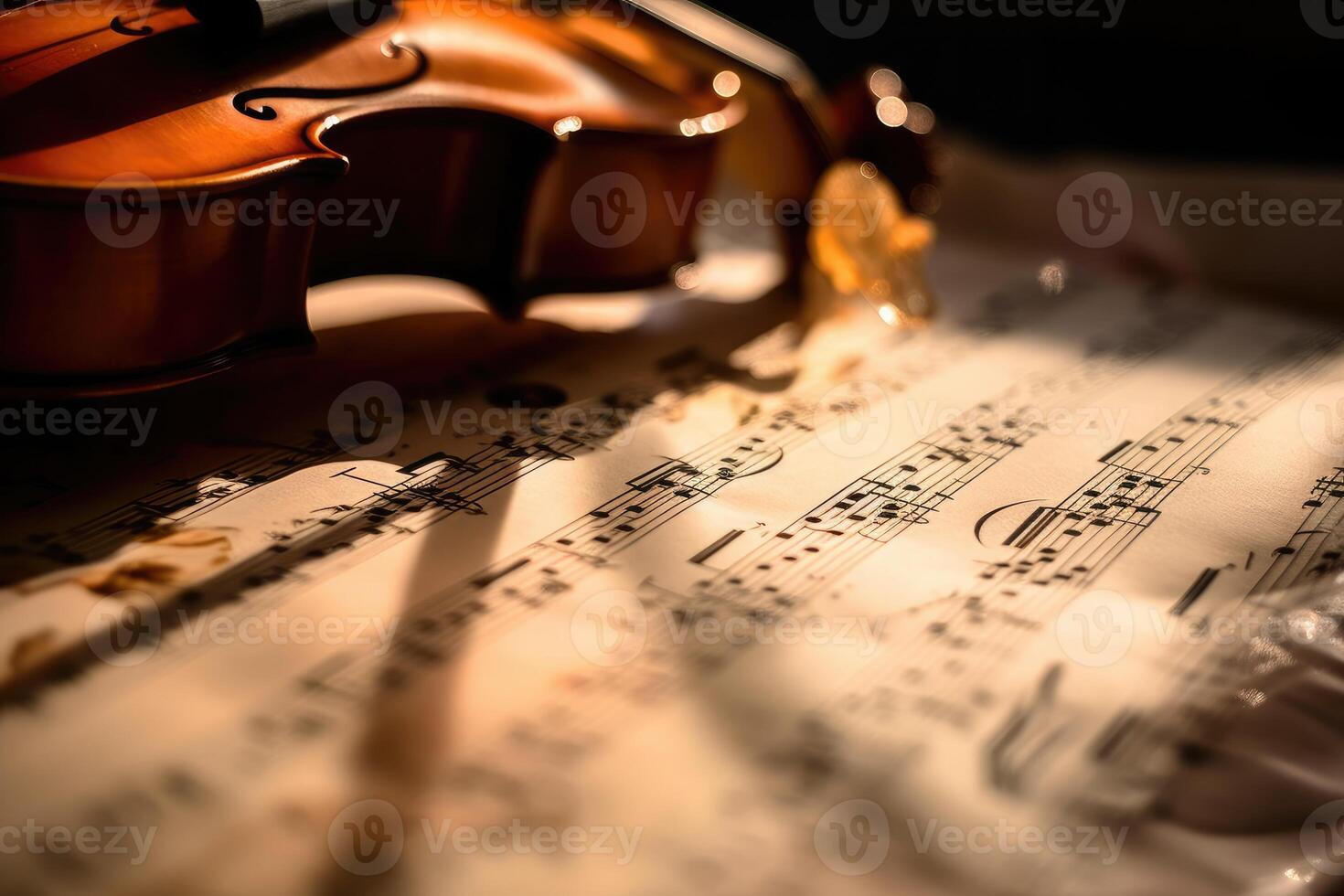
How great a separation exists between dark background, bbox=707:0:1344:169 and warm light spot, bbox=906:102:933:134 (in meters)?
0.79

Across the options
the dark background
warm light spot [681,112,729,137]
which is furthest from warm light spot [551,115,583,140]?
the dark background

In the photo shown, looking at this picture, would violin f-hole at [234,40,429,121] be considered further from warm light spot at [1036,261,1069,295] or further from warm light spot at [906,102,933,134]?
warm light spot at [1036,261,1069,295]

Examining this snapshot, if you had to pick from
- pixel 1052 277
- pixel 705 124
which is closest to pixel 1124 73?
pixel 1052 277

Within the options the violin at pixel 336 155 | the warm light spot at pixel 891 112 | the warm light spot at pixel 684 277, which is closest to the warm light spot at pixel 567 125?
the violin at pixel 336 155

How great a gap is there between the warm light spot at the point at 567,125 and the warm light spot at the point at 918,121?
0.50 meters

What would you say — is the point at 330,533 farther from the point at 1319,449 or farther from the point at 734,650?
the point at 1319,449

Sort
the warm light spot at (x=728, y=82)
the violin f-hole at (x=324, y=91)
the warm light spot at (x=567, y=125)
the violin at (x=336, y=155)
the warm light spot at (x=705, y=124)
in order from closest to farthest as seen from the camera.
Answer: the violin at (x=336, y=155) < the violin f-hole at (x=324, y=91) < the warm light spot at (x=567, y=125) < the warm light spot at (x=705, y=124) < the warm light spot at (x=728, y=82)

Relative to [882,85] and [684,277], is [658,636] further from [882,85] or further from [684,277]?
[882,85]

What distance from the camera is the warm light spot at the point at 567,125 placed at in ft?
3.46

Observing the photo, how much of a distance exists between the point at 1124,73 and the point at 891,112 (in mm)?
887

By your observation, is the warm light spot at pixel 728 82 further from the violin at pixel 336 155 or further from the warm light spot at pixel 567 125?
the warm light spot at pixel 567 125

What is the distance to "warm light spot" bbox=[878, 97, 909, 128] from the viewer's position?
137 centimetres

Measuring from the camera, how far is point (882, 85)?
1.41 metres

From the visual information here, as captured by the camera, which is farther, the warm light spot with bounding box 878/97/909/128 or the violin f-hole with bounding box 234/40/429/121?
the warm light spot with bounding box 878/97/909/128
